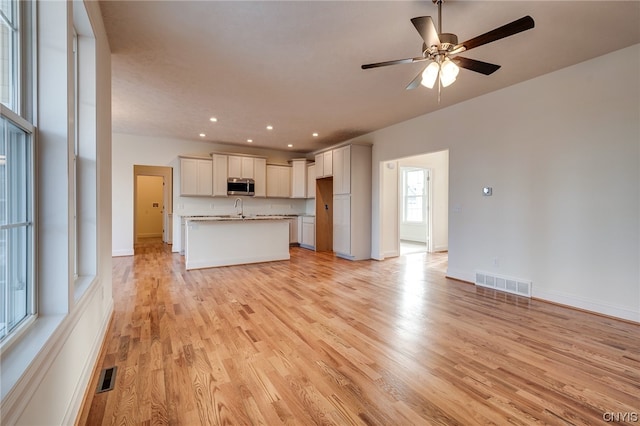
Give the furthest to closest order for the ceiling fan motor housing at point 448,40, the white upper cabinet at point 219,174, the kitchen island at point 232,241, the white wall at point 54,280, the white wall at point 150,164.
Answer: the white upper cabinet at point 219,174, the white wall at point 150,164, the kitchen island at point 232,241, the ceiling fan motor housing at point 448,40, the white wall at point 54,280

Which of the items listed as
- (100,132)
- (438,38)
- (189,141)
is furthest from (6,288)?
(189,141)

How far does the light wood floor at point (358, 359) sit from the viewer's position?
1.65 metres

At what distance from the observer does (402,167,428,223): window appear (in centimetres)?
871

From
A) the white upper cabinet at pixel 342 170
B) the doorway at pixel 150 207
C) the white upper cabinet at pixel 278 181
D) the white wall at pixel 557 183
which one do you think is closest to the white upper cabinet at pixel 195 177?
the white upper cabinet at pixel 278 181

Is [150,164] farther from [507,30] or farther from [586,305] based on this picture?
[586,305]

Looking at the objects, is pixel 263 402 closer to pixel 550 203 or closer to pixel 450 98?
pixel 550 203

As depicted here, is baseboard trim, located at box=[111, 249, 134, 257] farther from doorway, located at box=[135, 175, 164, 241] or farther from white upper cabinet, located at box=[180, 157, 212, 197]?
doorway, located at box=[135, 175, 164, 241]

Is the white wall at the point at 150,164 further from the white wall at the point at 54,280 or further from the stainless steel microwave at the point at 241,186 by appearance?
the white wall at the point at 54,280

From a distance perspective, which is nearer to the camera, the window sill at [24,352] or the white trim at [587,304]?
the window sill at [24,352]

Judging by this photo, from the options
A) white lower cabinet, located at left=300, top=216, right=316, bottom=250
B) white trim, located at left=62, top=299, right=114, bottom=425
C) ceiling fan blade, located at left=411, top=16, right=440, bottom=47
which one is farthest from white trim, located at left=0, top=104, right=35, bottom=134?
white lower cabinet, located at left=300, top=216, right=316, bottom=250

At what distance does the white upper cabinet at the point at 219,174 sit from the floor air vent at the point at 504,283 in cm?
579

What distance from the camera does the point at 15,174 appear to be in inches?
50.5

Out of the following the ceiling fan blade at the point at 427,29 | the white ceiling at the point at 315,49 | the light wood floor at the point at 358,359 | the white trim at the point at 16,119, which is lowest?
the light wood floor at the point at 358,359

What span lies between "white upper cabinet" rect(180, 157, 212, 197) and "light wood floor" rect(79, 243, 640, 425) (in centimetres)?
346
